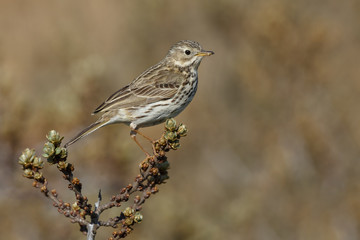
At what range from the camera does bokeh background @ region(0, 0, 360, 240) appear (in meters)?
8.32

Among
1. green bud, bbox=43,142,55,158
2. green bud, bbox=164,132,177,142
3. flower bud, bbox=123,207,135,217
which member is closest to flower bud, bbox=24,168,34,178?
green bud, bbox=43,142,55,158

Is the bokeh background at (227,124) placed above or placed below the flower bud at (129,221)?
above

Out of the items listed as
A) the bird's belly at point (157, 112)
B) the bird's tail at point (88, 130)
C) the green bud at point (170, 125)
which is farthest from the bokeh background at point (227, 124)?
the green bud at point (170, 125)

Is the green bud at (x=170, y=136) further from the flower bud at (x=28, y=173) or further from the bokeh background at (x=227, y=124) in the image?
the bokeh background at (x=227, y=124)

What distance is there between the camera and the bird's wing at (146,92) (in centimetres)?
666

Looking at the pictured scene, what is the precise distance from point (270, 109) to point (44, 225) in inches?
188

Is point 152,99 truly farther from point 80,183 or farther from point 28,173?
point 28,173

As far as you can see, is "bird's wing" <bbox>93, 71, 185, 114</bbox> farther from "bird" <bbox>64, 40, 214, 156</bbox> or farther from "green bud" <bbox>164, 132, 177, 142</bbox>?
"green bud" <bbox>164, 132, 177, 142</bbox>

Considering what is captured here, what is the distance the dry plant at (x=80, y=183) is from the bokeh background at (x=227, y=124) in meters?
3.31

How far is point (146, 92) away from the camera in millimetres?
6902

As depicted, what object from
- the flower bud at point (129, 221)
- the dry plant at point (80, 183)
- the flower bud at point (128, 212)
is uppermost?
the dry plant at point (80, 183)

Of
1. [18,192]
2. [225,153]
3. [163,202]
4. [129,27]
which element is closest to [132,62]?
[129,27]

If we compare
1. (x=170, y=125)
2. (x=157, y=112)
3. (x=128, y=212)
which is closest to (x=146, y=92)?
(x=157, y=112)

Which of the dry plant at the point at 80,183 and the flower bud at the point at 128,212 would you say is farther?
the flower bud at the point at 128,212
